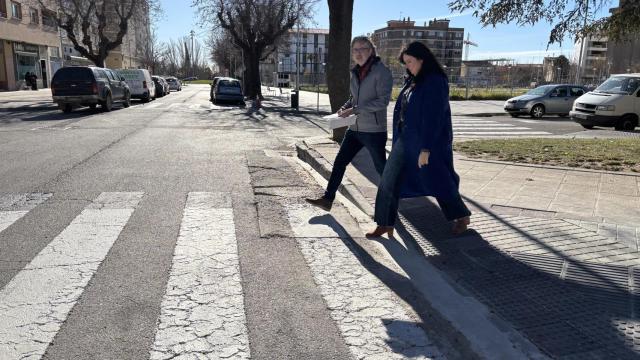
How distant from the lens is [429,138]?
14.1 ft

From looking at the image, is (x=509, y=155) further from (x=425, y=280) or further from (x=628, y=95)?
(x=628, y=95)

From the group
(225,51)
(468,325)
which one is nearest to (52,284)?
(468,325)

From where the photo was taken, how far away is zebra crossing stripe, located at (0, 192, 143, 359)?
2.90m

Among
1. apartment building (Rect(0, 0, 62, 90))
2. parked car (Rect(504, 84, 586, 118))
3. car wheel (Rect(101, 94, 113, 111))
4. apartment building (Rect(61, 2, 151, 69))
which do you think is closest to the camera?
car wheel (Rect(101, 94, 113, 111))

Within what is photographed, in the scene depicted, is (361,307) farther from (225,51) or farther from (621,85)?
(225,51)

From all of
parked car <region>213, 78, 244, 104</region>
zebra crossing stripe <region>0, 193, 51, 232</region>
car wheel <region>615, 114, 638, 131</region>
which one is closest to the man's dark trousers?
zebra crossing stripe <region>0, 193, 51, 232</region>

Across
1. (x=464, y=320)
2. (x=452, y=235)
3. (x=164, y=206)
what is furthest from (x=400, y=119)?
(x=164, y=206)

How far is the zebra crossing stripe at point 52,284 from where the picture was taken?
9.52 ft

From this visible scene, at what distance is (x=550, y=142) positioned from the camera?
11195mm

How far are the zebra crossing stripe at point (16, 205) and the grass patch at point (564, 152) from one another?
7.09 meters

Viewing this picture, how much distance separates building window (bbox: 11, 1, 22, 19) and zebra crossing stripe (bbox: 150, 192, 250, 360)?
43.9m

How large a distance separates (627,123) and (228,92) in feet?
66.4

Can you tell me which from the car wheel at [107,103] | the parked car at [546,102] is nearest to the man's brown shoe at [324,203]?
the car wheel at [107,103]

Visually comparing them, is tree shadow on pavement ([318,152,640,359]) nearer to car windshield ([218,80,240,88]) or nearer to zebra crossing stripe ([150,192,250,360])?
zebra crossing stripe ([150,192,250,360])
